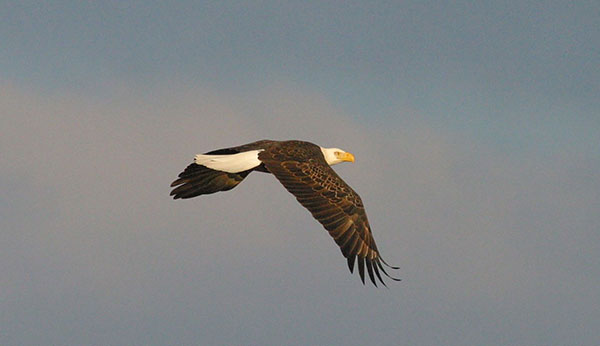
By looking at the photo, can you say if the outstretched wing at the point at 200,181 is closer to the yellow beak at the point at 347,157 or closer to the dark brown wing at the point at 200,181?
the dark brown wing at the point at 200,181

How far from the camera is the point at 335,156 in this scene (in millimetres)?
20859

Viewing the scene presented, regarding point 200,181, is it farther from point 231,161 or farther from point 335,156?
point 335,156

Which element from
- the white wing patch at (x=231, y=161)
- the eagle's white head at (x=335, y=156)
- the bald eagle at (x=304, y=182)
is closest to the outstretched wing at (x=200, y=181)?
the bald eagle at (x=304, y=182)

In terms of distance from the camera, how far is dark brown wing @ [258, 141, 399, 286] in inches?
648

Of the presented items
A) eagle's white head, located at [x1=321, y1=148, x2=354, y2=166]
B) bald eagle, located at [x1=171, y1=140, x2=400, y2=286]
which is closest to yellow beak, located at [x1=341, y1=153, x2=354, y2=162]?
eagle's white head, located at [x1=321, y1=148, x2=354, y2=166]

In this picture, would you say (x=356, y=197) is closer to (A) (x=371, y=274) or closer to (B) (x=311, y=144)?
(A) (x=371, y=274)

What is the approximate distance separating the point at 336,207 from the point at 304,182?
0.81m

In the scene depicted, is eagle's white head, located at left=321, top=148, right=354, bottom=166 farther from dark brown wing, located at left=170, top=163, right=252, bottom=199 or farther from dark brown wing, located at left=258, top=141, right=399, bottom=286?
dark brown wing, located at left=258, top=141, right=399, bottom=286

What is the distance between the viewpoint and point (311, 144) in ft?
62.8

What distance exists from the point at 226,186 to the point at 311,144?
2.00 m

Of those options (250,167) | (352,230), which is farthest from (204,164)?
(352,230)

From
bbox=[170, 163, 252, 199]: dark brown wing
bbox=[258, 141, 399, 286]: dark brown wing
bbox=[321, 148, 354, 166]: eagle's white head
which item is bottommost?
bbox=[258, 141, 399, 286]: dark brown wing

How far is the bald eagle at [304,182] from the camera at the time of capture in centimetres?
1650

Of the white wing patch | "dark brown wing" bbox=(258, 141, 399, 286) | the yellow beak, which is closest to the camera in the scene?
"dark brown wing" bbox=(258, 141, 399, 286)
